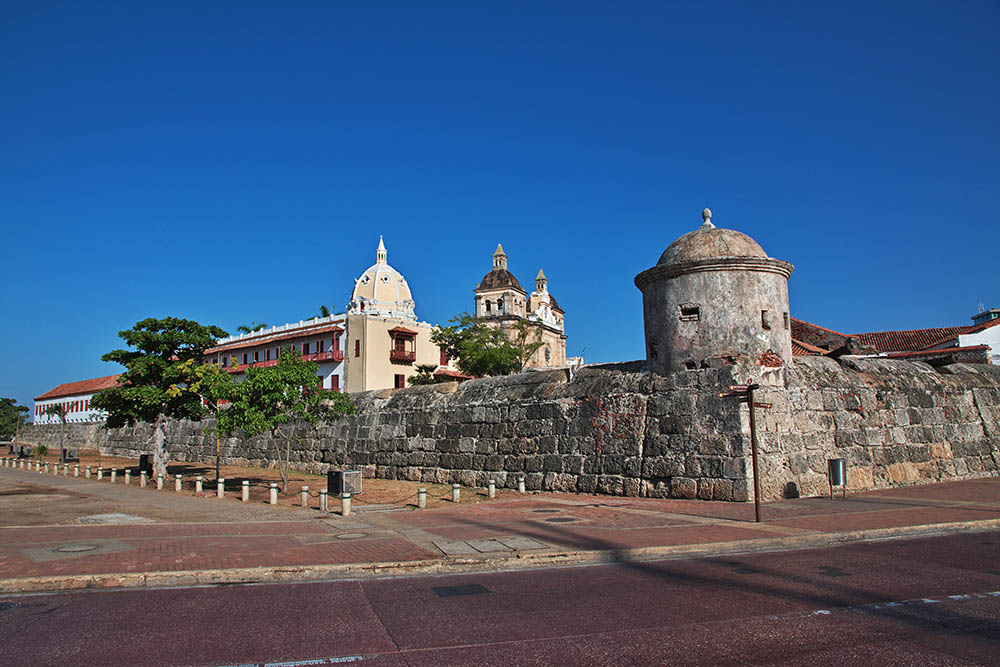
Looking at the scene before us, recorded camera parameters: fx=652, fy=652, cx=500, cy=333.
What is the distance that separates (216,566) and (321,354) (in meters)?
51.2

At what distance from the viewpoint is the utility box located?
617 inches

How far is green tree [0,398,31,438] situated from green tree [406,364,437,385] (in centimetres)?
4480

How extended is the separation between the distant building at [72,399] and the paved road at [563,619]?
71289 millimetres

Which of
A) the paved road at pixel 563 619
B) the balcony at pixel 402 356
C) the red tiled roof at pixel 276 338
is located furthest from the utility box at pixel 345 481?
the red tiled roof at pixel 276 338

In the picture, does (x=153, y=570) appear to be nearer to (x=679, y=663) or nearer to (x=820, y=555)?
(x=679, y=663)

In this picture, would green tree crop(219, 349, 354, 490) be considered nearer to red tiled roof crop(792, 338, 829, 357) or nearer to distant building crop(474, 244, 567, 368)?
red tiled roof crop(792, 338, 829, 357)

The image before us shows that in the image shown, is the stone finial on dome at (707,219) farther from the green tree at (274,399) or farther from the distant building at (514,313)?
the distant building at (514,313)

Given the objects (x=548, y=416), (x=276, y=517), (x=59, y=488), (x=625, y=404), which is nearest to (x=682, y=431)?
(x=625, y=404)

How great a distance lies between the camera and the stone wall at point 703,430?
1272cm

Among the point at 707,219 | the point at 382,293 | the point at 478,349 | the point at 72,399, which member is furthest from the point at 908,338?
the point at 72,399

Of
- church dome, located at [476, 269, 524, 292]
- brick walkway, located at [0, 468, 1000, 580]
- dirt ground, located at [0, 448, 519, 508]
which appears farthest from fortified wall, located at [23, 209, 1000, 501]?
church dome, located at [476, 269, 524, 292]

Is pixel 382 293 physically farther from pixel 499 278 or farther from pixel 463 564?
pixel 463 564

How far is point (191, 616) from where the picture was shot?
5.82m

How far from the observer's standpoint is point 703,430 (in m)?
12.8
